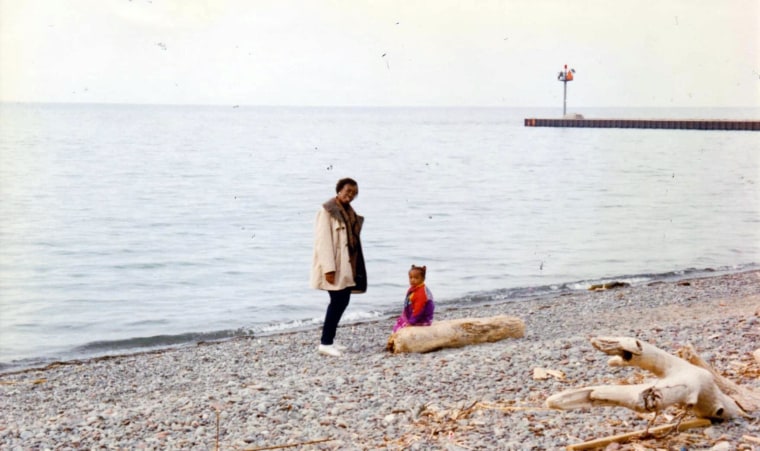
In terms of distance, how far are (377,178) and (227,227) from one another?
73.2 ft

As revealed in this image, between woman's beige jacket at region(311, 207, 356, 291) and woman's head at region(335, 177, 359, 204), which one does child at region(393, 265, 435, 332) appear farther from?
woman's head at region(335, 177, 359, 204)

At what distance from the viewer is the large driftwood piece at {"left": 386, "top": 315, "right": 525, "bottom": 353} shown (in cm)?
991

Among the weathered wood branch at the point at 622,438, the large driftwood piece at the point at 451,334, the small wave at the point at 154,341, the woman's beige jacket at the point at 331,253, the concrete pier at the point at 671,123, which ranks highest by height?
the concrete pier at the point at 671,123

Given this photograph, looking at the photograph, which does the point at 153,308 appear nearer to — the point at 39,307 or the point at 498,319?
the point at 39,307

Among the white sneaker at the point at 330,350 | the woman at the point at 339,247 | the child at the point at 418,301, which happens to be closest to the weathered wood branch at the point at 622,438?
the woman at the point at 339,247

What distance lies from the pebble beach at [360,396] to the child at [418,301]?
540 mm

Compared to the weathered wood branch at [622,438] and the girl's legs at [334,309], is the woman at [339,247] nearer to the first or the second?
the girl's legs at [334,309]

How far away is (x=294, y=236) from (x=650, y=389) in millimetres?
23337

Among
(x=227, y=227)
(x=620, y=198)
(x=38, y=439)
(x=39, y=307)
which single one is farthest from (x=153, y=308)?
(x=620, y=198)

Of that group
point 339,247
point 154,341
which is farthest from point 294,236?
point 339,247

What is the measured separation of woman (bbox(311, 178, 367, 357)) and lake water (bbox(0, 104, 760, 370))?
5.31 m

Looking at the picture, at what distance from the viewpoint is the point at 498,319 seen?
1075 cm

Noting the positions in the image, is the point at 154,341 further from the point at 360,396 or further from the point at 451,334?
the point at 360,396

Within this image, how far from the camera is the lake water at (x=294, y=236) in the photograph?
53.7ft
